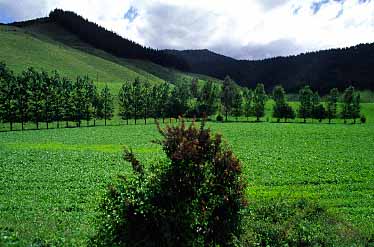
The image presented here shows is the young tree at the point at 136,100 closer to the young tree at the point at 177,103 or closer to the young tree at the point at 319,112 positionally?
the young tree at the point at 177,103

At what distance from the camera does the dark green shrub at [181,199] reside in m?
9.31

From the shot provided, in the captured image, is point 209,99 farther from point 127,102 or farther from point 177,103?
point 127,102

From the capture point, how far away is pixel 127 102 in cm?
11019

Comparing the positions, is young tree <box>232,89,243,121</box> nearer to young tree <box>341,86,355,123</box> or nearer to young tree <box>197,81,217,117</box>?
young tree <box>197,81,217,117</box>

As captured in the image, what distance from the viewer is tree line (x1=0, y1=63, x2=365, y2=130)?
293 feet

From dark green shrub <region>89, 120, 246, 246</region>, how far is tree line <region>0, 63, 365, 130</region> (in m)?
71.0

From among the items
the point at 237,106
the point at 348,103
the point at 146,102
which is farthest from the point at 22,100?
the point at 348,103

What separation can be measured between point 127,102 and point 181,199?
103 m

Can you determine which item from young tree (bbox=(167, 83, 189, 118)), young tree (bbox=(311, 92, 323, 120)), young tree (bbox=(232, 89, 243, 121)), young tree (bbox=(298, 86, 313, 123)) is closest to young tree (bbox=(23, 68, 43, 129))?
young tree (bbox=(167, 83, 189, 118))

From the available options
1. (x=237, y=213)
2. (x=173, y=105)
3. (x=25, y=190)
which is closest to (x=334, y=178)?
(x=237, y=213)

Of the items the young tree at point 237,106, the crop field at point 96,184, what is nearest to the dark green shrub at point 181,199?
the crop field at point 96,184

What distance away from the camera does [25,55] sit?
565 feet

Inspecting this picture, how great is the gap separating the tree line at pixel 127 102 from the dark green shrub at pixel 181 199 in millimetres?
70986

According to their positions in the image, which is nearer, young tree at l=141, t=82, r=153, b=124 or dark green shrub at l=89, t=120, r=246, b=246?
dark green shrub at l=89, t=120, r=246, b=246
